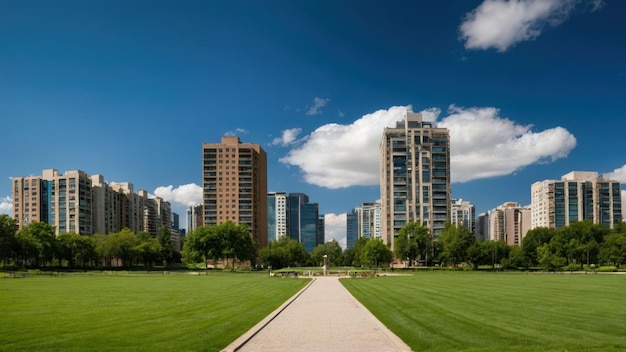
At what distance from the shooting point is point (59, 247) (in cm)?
10475

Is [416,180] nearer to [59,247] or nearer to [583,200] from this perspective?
[583,200]

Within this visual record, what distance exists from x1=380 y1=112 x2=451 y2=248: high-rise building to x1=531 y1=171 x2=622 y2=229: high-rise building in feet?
203

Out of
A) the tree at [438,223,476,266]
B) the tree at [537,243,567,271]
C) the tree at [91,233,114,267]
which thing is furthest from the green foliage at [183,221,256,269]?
the tree at [537,243,567,271]

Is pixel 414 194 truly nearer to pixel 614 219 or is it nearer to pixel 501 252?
pixel 501 252

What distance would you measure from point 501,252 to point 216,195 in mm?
92286

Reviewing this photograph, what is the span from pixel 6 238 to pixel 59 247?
16.4 meters

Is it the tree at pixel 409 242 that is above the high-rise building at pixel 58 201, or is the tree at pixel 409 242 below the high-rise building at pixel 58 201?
below

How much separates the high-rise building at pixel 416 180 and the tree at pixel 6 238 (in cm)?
9453

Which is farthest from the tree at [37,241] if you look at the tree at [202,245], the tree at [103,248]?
the tree at [202,245]

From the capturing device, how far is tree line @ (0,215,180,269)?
93275 mm

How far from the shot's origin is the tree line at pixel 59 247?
306 feet

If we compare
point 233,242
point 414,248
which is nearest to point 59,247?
point 233,242

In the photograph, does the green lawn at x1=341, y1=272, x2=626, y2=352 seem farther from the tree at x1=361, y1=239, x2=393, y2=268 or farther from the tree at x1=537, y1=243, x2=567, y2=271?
the tree at x1=361, y1=239, x2=393, y2=268

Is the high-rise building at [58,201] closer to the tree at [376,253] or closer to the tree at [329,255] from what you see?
the tree at [329,255]
